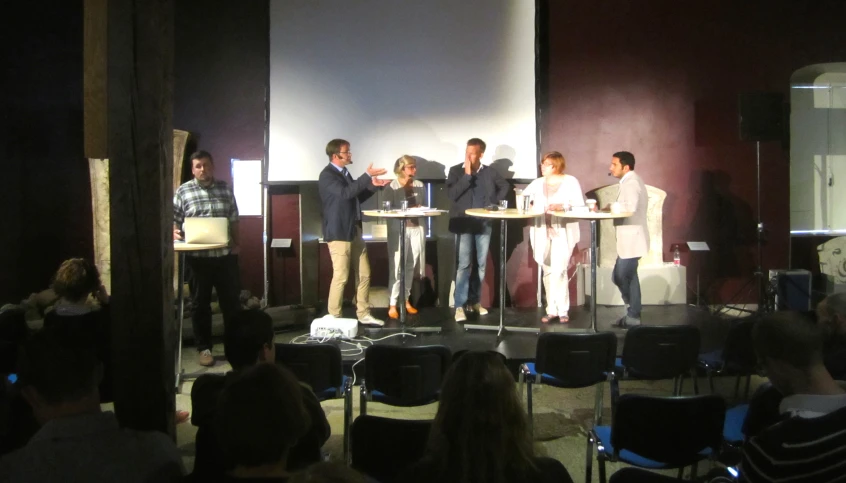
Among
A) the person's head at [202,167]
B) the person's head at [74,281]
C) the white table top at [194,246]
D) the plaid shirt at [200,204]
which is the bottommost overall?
the person's head at [74,281]

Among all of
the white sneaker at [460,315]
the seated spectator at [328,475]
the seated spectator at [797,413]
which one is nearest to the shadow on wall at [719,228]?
the white sneaker at [460,315]

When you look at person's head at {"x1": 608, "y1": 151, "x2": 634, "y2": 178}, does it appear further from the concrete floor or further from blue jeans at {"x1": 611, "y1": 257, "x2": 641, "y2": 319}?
the concrete floor

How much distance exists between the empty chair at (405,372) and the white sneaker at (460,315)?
2.67m

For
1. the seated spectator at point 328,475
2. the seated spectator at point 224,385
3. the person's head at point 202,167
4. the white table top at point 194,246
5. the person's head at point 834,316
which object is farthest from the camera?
the person's head at point 202,167

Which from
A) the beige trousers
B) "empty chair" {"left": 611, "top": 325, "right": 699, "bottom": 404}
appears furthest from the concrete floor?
the beige trousers

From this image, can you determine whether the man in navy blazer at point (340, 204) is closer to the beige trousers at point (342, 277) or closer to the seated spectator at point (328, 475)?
the beige trousers at point (342, 277)

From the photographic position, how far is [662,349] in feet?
13.7

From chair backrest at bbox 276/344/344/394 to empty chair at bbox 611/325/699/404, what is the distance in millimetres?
1665

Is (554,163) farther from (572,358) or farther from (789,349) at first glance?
(789,349)

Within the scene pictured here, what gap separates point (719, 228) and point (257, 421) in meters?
7.33

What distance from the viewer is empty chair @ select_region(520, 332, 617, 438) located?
4109 millimetres

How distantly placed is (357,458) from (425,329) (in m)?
3.64

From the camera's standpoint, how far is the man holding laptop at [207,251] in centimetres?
553

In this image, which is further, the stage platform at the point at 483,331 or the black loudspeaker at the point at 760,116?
the black loudspeaker at the point at 760,116
